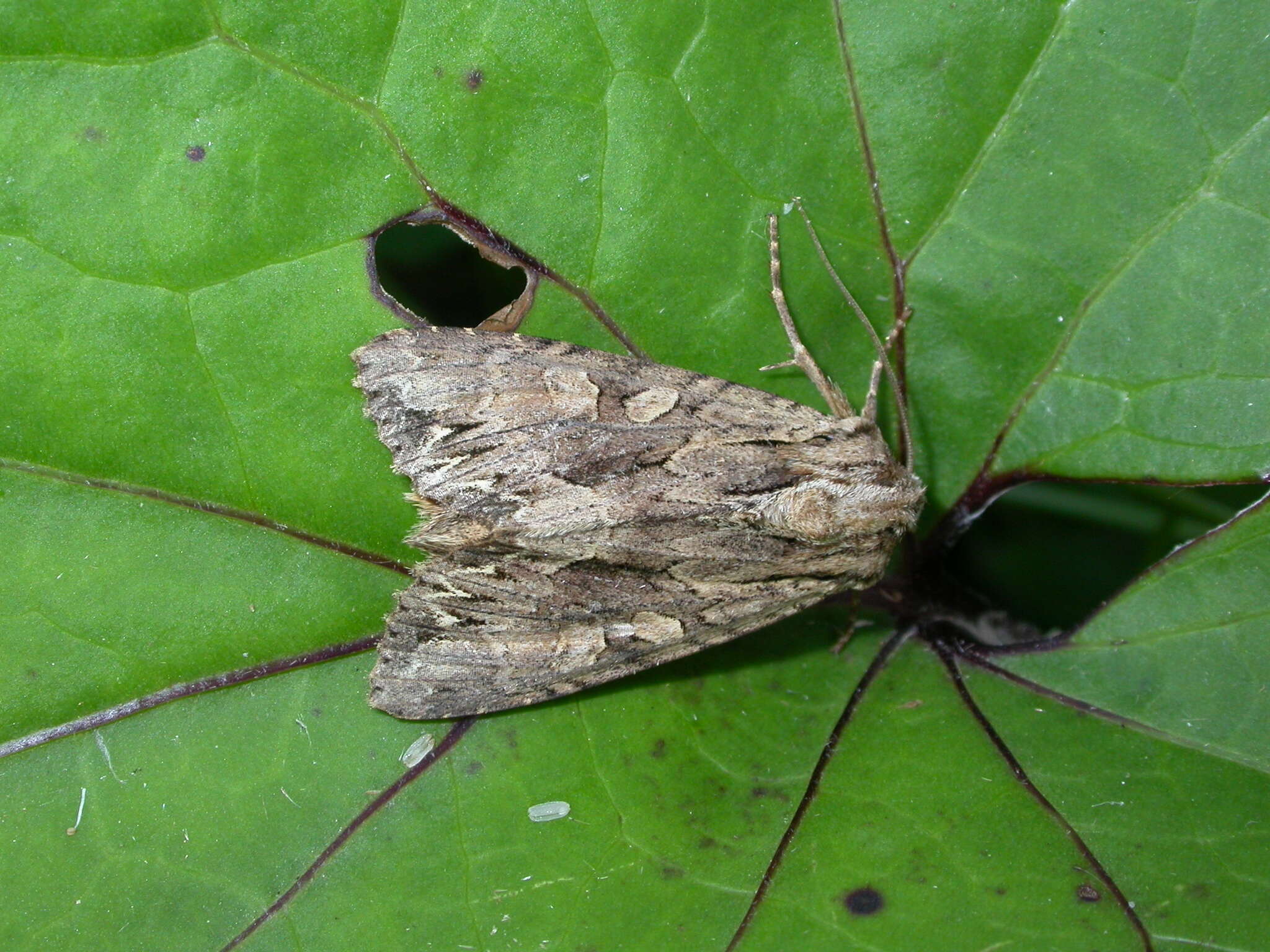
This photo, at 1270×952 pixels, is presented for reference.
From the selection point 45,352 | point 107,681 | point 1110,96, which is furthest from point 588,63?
point 107,681

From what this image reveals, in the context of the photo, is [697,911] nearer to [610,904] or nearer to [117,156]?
[610,904]

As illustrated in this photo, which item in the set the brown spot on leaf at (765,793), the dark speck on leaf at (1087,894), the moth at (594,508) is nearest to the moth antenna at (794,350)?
the moth at (594,508)

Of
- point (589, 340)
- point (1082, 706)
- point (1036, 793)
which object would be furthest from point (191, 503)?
point (1082, 706)

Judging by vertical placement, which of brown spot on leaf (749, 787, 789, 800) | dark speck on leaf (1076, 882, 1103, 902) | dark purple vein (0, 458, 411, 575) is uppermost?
dark purple vein (0, 458, 411, 575)

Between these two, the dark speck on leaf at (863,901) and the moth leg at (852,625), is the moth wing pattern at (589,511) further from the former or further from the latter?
the dark speck on leaf at (863,901)

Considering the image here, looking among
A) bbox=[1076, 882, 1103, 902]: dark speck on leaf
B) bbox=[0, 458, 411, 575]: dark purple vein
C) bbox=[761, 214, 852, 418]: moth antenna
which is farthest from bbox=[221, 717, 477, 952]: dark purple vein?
bbox=[1076, 882, 1103, 902]: dark speck on leaf

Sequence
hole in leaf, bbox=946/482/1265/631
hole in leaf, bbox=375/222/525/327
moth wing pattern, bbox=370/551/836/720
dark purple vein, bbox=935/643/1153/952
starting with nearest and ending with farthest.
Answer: dark purple vein, bbox=935/643/1153/952 < moth wing pattern, bbox=370/551/836/720 < hole in leaf, bbox=375/222/525/327 < hole in leaf, bbox=946/482/1265/631

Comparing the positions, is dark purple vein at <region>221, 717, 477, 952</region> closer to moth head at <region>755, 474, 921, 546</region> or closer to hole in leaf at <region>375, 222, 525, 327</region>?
moth head at <region>755, 474, 921, 546</region>
